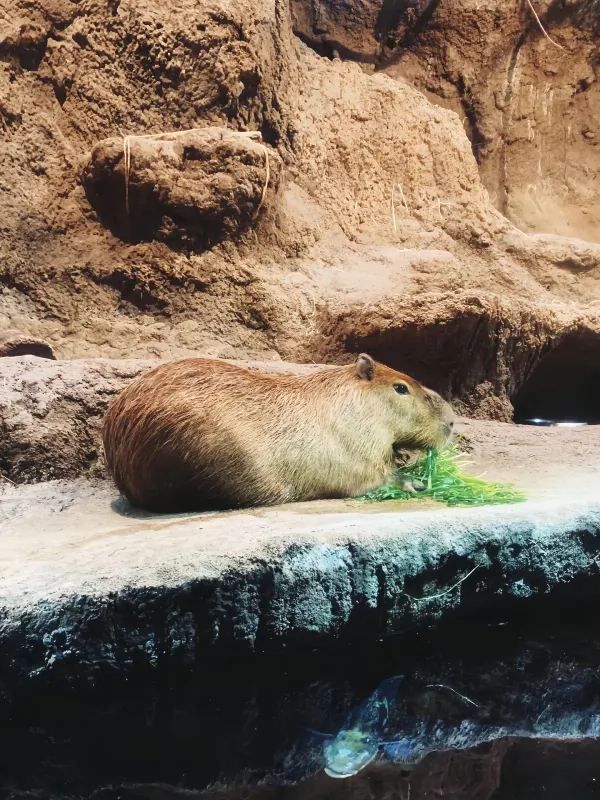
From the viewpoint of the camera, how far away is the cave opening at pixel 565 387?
5.87m

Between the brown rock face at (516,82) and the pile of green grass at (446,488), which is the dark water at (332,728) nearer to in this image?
the pile of green grass at (446,488)

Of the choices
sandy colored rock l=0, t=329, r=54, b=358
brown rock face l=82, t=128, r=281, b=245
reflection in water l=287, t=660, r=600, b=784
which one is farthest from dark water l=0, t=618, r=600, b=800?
brown rock face l=82, t=128, r=281, b=245

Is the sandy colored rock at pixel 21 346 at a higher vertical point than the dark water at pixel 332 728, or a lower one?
higher

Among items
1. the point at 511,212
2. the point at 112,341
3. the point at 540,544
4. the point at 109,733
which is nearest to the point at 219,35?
the point at 112,341

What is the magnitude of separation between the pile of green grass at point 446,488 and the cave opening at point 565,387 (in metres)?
2.52

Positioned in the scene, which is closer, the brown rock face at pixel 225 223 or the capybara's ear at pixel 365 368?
the capybara's ear at pixel 365 368

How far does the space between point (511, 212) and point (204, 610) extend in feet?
19.3

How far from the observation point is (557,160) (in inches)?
288

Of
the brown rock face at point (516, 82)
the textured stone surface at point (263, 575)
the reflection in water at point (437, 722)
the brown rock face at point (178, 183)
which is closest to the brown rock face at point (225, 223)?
the brown rock face at point (178, 183)

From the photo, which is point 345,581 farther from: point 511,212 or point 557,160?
point 557,160

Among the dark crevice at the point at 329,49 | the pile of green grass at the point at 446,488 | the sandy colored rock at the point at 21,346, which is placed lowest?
the pile of green grass at the point at 446,488

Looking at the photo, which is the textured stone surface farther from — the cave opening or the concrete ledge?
the cave opening

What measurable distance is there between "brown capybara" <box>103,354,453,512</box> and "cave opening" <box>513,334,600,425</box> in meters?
2.64

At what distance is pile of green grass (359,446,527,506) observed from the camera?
9.62 ft
